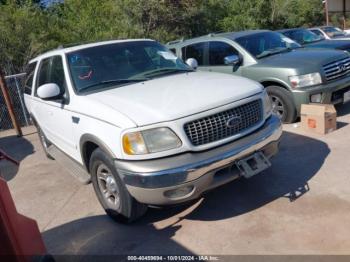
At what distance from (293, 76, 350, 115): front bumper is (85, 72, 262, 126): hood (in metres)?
2.39

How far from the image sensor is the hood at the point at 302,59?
6.56 meters

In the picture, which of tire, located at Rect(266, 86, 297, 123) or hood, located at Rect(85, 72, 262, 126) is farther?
tire, located at Rect(266, 86, 297, 123)

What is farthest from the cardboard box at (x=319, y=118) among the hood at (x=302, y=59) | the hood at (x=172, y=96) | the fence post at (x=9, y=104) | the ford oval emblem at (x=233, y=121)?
the fence post at (x=9, y=104)

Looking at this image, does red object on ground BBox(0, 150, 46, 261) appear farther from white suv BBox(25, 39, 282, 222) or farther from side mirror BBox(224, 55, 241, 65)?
side mirror BBox(224, 55, 241, 65)

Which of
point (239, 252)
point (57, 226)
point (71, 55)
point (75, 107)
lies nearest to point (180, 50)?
point (71, 55)

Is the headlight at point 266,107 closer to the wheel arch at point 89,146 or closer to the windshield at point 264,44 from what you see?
the wheel arch at point 89,146

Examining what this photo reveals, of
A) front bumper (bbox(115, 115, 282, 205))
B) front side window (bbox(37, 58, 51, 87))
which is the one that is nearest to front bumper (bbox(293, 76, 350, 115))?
front bumper (bbox(115, 115, 282, 205))

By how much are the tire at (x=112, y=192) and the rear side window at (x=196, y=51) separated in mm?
4546

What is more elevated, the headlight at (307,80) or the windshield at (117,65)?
the windshield at (117,65)

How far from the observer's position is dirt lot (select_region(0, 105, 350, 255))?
3.56 meters

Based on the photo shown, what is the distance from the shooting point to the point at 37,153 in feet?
25.2

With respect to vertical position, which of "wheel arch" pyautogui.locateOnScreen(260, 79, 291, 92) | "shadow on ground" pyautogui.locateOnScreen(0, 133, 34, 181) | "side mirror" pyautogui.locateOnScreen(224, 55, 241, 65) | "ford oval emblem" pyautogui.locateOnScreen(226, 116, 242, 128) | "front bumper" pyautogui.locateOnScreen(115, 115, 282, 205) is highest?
"ford oval emblem" pyautogui.locateOnScreen(226, 116, 242, 128)

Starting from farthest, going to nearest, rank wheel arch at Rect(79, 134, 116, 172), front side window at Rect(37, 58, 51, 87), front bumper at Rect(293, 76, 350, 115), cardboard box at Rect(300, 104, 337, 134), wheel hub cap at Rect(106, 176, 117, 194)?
1. front bumper at Rect(293, 76, 350, 115)
2. cardboard box at Rect(300, 104, 337, 134)
3. front side window at Rect(37, 58, 51, 87)
4. wheel hub cap at Rect(106, 176, 117, 194)
5. wheel arch at Rect(79, 134, 116, 172)

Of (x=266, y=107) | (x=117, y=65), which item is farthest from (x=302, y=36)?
(x=117, y=65)
